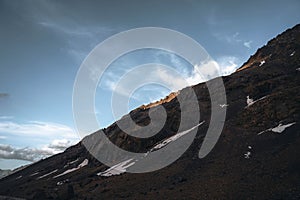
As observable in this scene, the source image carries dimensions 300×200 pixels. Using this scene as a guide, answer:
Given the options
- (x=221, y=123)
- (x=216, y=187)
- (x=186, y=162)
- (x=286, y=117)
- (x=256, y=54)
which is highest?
(x=256, y=54)

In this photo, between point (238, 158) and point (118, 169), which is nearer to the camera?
point (238, 158)

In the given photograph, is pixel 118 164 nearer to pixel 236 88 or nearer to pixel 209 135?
pixel 209 135

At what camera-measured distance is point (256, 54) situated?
150625 millimetres

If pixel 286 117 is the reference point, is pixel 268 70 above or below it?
above

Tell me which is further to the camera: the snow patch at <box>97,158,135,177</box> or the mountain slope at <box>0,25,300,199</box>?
the snow patch at <box>97,158,135,177</box>

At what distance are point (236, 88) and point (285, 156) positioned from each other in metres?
54.2

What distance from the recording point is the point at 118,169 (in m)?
78.4

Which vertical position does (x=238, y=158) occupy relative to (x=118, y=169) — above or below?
below

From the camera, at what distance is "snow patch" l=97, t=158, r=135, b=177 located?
249ft

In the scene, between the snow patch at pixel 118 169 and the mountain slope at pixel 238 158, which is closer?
the mountain slope at pixel 238 158

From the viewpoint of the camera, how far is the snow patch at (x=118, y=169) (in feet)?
249

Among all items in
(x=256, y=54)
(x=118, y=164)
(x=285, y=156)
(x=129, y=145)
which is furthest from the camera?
(x=256, y=54)

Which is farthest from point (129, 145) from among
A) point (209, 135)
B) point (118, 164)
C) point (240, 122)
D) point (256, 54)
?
point (256, 54)

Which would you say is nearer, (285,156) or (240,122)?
(285,156)
